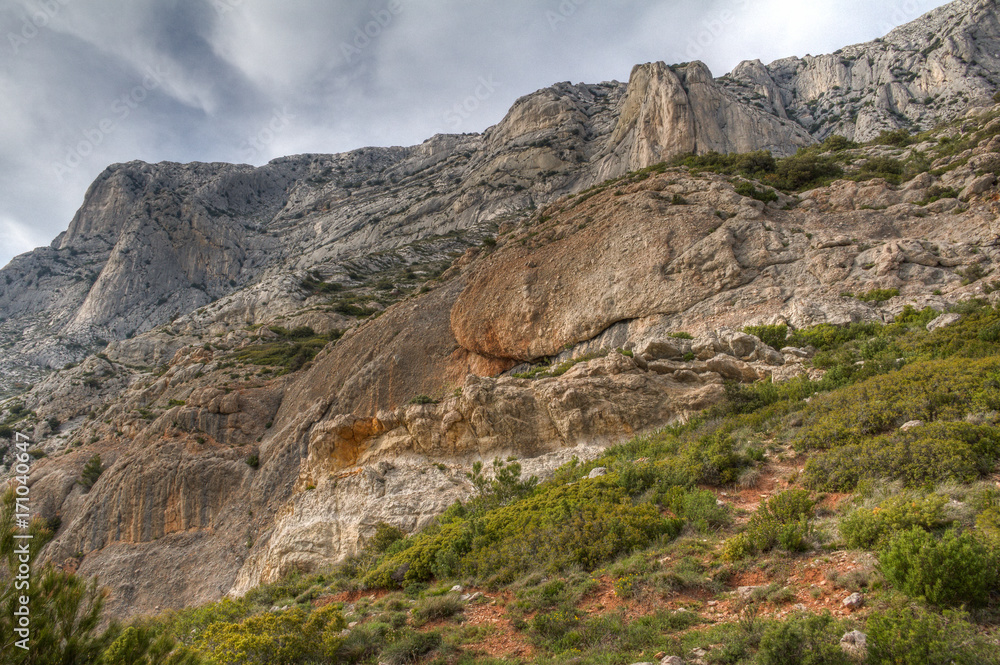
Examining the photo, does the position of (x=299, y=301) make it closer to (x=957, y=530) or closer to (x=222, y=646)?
(x=222, y=646)

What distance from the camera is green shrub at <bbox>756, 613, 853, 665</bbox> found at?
14.1 ft

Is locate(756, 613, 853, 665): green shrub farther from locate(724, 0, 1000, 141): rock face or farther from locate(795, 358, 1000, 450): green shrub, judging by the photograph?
locate(724, 0, 1000, 141): rock face

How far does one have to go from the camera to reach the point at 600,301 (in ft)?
67.8

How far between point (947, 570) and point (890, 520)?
131 centimetres

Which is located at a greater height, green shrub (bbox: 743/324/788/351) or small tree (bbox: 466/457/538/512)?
green shrub (bbox: 743/324/788/351)

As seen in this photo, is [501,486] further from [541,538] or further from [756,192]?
[756,192]

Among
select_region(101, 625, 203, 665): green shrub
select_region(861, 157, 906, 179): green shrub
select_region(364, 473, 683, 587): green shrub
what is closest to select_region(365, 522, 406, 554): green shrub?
select_region(364, 473, 683, 587): green shrub

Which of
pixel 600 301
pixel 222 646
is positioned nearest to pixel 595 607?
pixel 222 646

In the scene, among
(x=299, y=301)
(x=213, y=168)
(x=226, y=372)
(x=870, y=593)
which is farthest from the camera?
(x=213, y=168)

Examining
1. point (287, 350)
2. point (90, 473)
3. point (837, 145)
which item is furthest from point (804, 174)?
point (90, 473)

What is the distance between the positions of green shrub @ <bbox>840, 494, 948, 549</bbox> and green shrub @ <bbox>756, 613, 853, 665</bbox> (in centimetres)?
169

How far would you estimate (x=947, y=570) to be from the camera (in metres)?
4.55

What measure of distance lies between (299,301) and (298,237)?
185ft

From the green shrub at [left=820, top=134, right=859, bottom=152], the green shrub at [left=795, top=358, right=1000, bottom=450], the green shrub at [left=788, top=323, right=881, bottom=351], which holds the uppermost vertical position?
the green shrub at [left=820, top=134, right=859, bottom=152]
